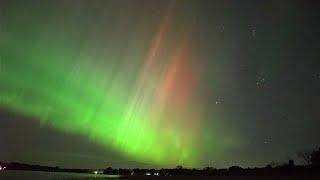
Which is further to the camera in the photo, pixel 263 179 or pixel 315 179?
pixel 263 179

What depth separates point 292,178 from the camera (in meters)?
69.8

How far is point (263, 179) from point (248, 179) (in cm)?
680

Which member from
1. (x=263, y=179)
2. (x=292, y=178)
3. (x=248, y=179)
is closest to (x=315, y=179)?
(x=292, y=178)

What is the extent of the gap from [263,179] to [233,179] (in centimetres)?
1178

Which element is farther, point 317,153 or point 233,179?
point 317,153

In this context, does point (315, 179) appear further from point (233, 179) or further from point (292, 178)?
point (233, 179)

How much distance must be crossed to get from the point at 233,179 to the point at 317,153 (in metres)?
38.8

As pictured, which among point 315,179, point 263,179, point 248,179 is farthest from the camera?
point 248,179

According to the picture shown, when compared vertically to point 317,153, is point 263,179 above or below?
below

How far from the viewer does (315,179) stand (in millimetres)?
62188

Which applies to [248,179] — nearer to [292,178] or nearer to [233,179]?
[233,179]

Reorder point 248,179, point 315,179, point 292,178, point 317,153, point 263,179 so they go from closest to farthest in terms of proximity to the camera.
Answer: point 315,179 < point 292,178 < point 263,179 < point 248,179 < point 317,153

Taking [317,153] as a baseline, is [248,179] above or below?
below

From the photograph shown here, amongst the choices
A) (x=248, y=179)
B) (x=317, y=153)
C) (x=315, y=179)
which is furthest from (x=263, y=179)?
(x=317, y=153)
